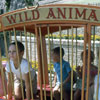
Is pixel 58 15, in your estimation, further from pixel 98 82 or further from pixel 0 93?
pixel 0 93

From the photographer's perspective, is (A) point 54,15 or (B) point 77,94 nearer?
(A) point 54,15

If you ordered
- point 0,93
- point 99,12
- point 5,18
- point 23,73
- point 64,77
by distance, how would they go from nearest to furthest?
point 99,12
point 5,18
point 23,73
point 64,77
point 0,93

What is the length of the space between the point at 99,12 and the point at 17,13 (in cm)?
89

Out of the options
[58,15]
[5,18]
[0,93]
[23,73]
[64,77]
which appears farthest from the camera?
[0,93]

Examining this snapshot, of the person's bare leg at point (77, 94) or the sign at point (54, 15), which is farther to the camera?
the person's bare leg at point (77, 94)

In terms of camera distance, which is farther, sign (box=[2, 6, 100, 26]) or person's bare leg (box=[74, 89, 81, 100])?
person's bare leg (box=[74, 89, 81, 100])

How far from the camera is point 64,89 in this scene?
2775 mm

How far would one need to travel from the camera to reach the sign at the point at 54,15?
204 cm

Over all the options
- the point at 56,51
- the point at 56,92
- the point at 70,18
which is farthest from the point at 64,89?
the point at 70,18

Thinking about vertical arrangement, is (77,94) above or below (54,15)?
below

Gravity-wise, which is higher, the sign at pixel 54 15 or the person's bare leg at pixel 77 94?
the sign at pixel 54 15

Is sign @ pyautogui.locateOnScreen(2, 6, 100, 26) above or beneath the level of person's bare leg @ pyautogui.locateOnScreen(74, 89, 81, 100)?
above

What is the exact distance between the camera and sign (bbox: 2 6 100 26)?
80.4 inches

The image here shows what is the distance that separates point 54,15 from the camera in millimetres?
2158
